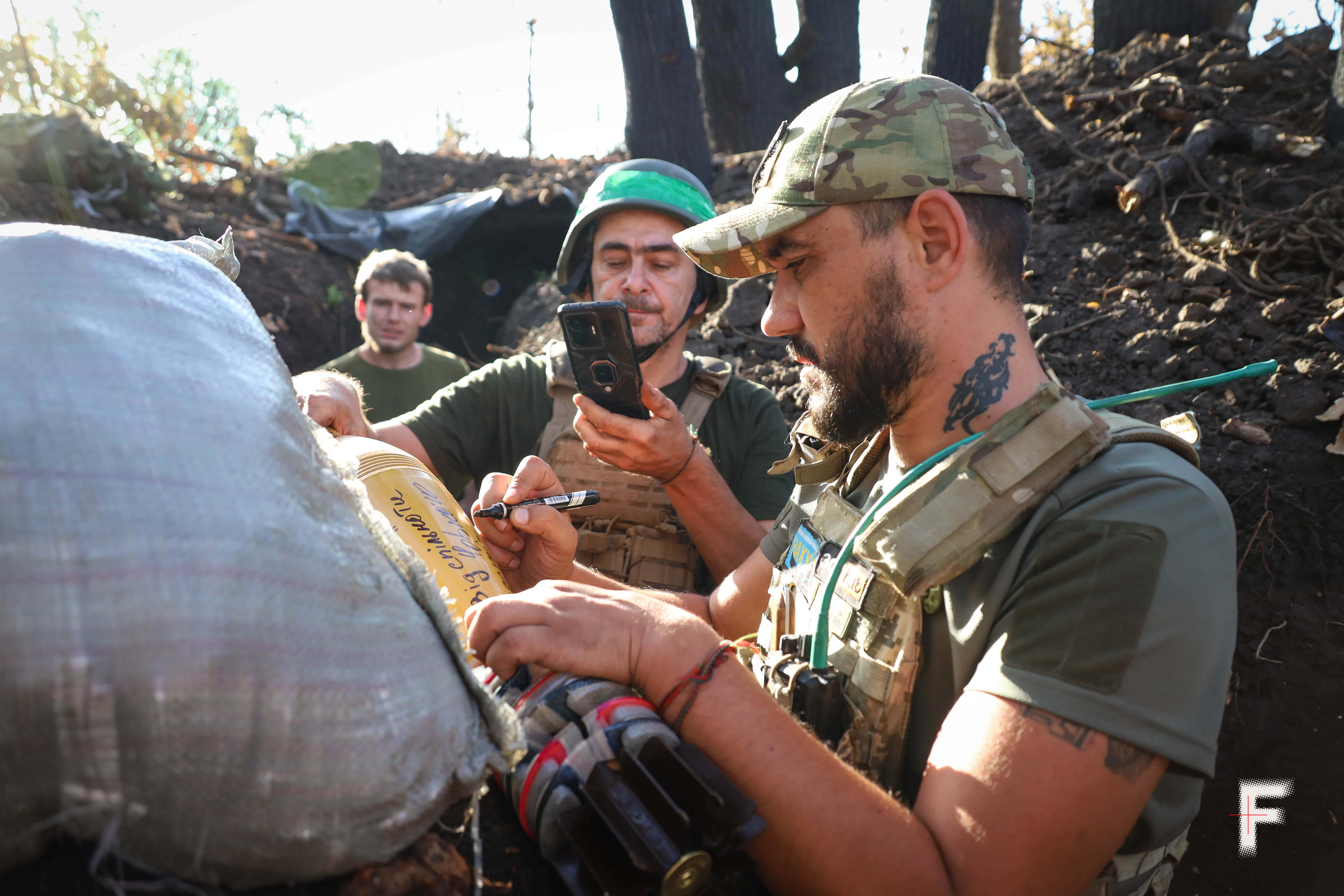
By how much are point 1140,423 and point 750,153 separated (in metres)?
7.12

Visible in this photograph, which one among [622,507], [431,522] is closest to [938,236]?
[431,522]

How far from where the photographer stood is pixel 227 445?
1.00 meters

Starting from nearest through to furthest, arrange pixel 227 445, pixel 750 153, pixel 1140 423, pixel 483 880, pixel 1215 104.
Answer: pixel 227 445 → pixel 483 880 → pixel 1140 423 → pixel 1215 104 → pixel 750 153

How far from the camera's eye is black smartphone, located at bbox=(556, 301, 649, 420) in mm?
2666

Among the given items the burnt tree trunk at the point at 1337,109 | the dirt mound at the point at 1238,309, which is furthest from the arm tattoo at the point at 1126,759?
the burnt tree trunk at the point at 1337,109

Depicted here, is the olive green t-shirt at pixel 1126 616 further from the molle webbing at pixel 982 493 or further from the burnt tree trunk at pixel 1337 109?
the burnt tree trunk at pixel 1337 109

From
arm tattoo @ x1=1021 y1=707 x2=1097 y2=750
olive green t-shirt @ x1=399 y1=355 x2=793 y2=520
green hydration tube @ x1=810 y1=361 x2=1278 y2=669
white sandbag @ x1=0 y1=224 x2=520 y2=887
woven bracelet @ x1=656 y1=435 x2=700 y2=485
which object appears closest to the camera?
white sandbag @ x1=0 y1=224 x2=520 y2=887

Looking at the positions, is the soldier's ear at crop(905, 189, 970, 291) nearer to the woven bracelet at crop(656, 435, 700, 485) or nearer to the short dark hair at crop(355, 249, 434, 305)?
the woven bracelet at crop(656, 435, 700, 485)

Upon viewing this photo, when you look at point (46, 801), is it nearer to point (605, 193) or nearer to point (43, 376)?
point (43, 376)

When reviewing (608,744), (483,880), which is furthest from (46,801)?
(608,744)

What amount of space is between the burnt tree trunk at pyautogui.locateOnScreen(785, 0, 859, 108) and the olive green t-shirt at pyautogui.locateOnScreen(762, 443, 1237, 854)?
25.1 feet

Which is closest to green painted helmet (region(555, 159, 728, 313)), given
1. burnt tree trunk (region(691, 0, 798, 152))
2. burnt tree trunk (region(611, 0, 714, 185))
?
burnt tree trunk (region(611, 0, 714, 185))

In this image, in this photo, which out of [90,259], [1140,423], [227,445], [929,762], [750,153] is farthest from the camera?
[750,153]

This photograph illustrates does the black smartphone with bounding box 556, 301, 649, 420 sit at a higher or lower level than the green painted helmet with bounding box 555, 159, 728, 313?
lower
